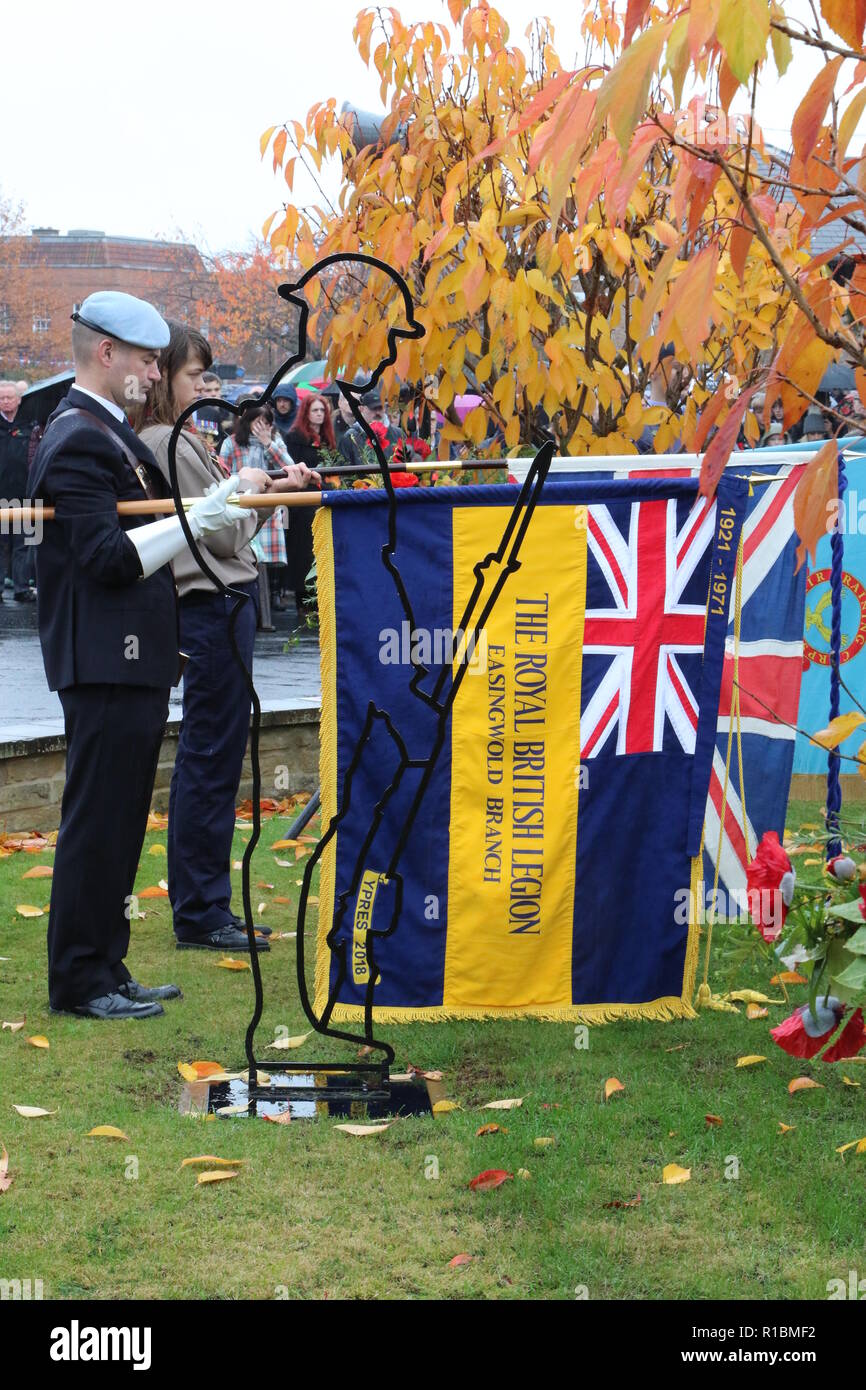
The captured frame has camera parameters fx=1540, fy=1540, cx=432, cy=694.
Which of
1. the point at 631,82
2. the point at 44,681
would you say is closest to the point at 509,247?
the point at 631,82

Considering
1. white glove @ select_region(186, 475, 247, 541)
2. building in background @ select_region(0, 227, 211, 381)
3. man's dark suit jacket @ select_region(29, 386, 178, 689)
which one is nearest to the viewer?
white glove @ select_region(186, 475, 247, 541)

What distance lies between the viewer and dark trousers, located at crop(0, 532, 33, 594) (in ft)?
54.0

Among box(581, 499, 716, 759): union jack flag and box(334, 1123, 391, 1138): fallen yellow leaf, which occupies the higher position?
box(581, 499, 716, 759): union jack flag

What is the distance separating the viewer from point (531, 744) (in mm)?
4473

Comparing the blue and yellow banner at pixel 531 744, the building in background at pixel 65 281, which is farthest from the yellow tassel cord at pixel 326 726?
the building in background at pixel 65 281

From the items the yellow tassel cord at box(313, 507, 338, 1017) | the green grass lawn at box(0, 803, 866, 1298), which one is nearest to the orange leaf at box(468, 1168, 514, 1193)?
the green grass lawn at box(0, 803, 866, 1298)

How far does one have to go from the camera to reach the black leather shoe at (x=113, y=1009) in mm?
4656

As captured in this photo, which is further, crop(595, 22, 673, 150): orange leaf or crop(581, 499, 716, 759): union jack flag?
crop(581, 499, 716, 759): union jack flag

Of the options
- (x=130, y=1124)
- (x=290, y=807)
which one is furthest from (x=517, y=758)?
(x=290, y=807)

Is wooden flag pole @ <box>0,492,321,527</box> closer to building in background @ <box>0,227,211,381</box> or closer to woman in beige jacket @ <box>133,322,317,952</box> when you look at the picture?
woman in beige jacket @ <box>133,322,317,952</box>

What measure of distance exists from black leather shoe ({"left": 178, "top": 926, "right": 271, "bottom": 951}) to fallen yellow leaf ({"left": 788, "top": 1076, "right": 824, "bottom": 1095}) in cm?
210

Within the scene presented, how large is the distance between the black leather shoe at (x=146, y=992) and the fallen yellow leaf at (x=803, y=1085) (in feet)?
6.41

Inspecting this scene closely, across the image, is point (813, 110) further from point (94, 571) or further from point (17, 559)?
point (17, 559)

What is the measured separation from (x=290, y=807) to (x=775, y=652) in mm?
3226
